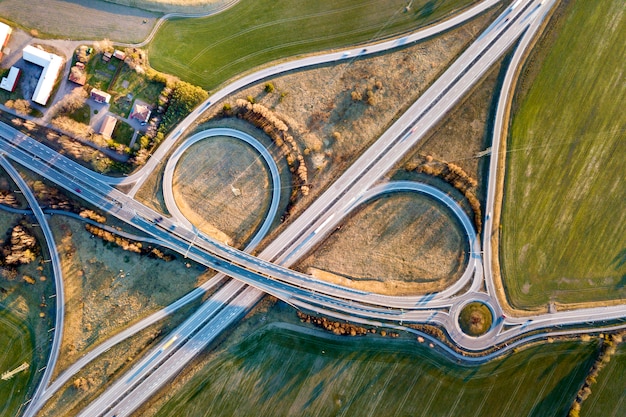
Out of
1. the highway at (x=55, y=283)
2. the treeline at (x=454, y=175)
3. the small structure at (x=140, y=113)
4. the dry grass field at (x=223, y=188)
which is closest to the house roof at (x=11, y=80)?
the highway at (x=55, y=283)

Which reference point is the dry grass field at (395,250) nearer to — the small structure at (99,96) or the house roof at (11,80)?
the small structure at (99,96)

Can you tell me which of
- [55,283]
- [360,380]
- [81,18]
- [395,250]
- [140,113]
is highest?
[81,18]

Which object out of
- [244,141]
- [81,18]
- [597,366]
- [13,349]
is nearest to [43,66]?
[81,18]

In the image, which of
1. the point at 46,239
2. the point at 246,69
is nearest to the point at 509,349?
the point at 246,69

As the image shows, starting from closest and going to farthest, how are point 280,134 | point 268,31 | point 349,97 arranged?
point 280,134 → point 268,31 → point 349,97

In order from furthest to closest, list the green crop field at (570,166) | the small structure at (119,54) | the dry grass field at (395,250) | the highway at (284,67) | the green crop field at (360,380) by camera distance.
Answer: the green crop field at (570,166) → the dry grass field at (395,250) → the green crop field at (360,380) → the highway at (284,67) → the small structure at (119,54)

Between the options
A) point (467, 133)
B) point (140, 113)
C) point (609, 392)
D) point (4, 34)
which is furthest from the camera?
point (609, 392)

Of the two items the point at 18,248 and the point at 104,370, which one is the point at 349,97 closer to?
the point at 18,248
